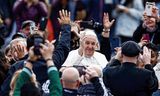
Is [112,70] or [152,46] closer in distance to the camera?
[112,70]

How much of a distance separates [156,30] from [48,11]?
682 centimetres

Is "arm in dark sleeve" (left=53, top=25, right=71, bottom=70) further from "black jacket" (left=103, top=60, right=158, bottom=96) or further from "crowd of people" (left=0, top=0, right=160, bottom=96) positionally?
"black jacket" (left=103, top=60, right=158, bottom=96)

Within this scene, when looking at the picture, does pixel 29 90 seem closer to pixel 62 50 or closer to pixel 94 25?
pixel 62 50

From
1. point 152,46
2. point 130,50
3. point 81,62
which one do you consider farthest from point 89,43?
point 130,50

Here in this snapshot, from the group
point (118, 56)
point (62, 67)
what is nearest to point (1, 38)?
point (62, 67)

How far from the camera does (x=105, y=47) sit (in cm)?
1648

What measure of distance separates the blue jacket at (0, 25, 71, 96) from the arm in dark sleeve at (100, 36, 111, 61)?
61.5 inches

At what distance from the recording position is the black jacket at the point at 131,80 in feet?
44.9

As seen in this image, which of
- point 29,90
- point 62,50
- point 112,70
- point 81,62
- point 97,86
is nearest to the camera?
point 29,90

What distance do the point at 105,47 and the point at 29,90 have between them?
4.12 metres

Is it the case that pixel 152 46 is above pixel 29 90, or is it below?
above

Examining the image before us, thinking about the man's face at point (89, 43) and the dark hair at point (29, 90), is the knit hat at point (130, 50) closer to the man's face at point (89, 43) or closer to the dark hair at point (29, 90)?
the dark hair at point (29, 90)

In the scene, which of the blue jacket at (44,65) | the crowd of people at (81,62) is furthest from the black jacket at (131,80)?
Answer: the blue jacket at (44,65)

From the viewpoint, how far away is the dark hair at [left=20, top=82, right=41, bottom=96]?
12.5m
